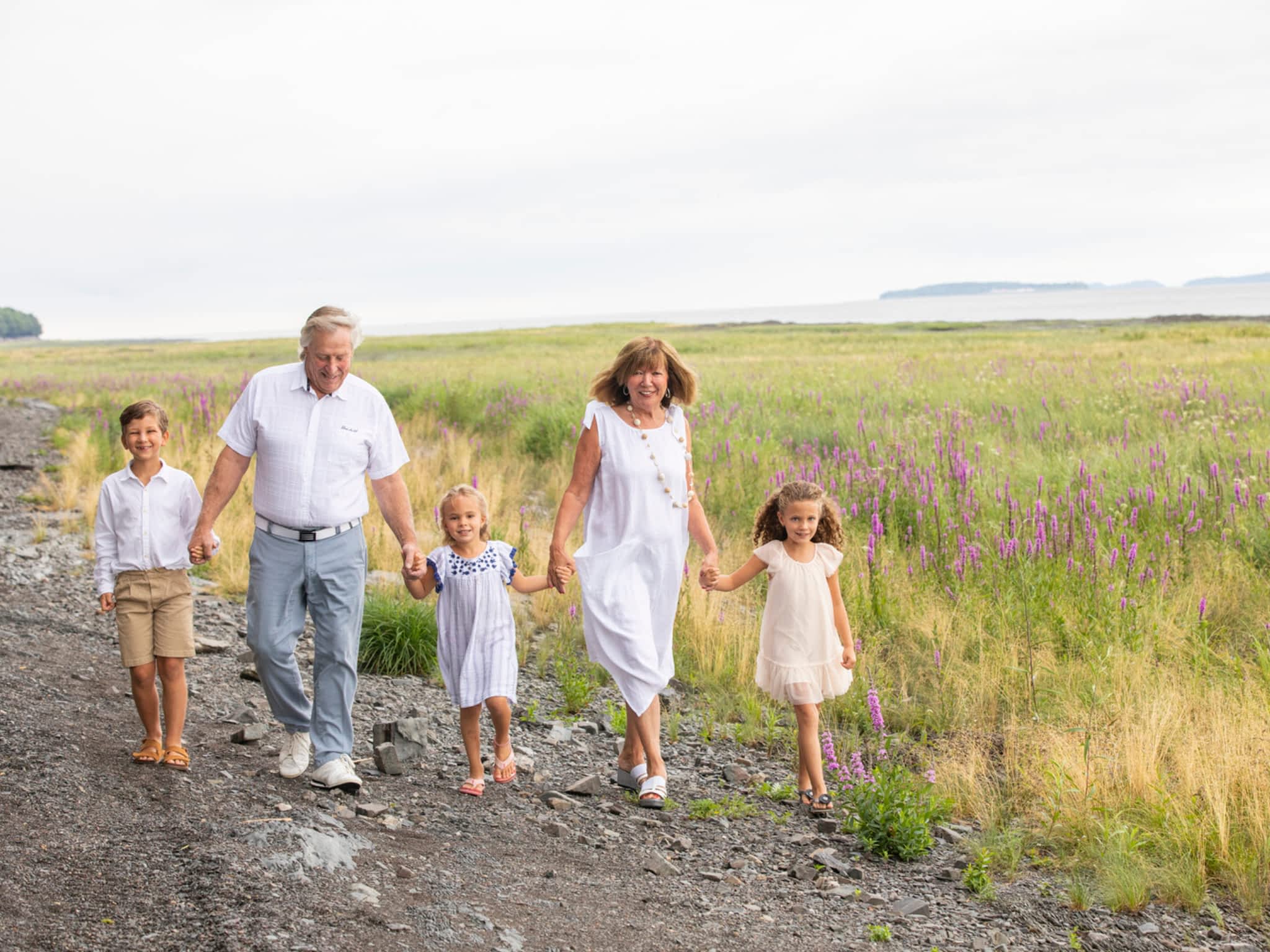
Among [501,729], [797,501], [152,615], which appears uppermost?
[797,501]

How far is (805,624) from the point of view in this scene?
204 inches

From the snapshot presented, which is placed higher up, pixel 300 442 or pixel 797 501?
pixel 300 442

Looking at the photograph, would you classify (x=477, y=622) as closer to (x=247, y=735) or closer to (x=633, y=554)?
(x=633, y=554)

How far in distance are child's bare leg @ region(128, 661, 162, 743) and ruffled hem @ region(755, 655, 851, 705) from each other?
285 cm

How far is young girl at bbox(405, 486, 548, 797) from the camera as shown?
516cm

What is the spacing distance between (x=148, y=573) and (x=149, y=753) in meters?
0.83

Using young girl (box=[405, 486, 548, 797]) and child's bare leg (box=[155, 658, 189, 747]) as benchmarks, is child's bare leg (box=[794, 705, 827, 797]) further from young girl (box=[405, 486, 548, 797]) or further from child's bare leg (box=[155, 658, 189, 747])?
child's bare leg (box=[155, 658, 189, 747])

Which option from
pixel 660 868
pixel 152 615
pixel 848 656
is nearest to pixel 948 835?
pixel 848 656

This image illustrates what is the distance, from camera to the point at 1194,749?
4.91m

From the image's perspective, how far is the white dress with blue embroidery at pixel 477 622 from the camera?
17.0 feet

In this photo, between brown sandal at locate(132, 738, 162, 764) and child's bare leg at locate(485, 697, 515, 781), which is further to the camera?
child's bare leg at locate(485, 697, 515, 781)

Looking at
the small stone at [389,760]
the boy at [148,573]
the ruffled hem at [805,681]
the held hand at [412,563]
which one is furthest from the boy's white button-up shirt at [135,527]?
the ruffled hem at [805,681]

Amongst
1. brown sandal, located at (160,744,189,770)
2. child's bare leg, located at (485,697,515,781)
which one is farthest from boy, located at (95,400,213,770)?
child's bare leg, located at (485,697,515,781)

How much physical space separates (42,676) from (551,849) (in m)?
3.56
